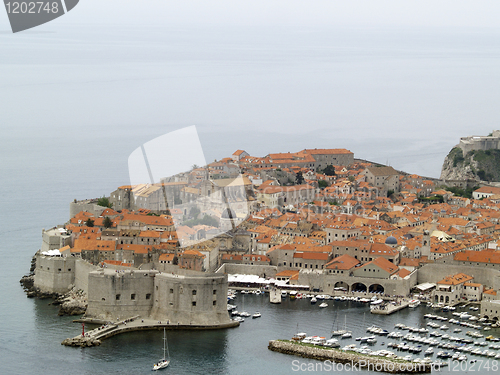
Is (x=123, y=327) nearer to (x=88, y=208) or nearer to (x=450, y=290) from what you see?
(x=450, y=290)

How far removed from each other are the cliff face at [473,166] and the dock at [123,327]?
2568 centimetres

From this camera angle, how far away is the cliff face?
4856 centimetres

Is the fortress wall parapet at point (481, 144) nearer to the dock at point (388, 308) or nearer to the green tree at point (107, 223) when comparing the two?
the green tree at point (107, 223)

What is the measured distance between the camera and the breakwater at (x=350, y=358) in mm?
21891

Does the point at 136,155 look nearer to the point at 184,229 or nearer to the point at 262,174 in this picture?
the point at 184,229

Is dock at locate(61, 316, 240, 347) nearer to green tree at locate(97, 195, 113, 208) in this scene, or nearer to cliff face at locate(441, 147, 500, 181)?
green tree at locate(97, 195, 113, 208)

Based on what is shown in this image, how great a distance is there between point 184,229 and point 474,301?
10140mm

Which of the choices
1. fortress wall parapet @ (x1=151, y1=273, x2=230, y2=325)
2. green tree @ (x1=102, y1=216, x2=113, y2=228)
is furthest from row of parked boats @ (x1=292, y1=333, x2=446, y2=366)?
green tree @ (x1=102, y1=216, x2=113, y2=228)

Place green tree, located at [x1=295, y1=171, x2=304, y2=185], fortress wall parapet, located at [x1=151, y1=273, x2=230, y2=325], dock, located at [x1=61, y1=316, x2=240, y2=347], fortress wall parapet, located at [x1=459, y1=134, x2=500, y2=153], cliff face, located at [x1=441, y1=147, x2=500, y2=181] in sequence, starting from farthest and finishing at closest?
fortress wall parapet, located at [x1=459, y1=134, x2=500, y2=153] → cliff face, located at [x1=441, y1=147, x2=500, y2=181] → green tree, located at [x1=295, y1=171, x2=304, y2=185] → fortress wall parapet, located at [x1=151, y1=273, x2=230, y2=325] → dock, located at [x1=61, y1=316, x2=240, y2=347]

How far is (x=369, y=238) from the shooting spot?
33.4m

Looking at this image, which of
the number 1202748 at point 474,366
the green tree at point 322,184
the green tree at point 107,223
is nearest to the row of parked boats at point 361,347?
the number 1202748 at point 474,366

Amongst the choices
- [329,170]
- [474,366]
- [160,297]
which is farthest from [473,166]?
[474,366]

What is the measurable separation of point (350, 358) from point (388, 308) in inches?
195

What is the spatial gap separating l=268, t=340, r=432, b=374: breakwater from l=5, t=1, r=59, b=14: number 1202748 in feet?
32.1
